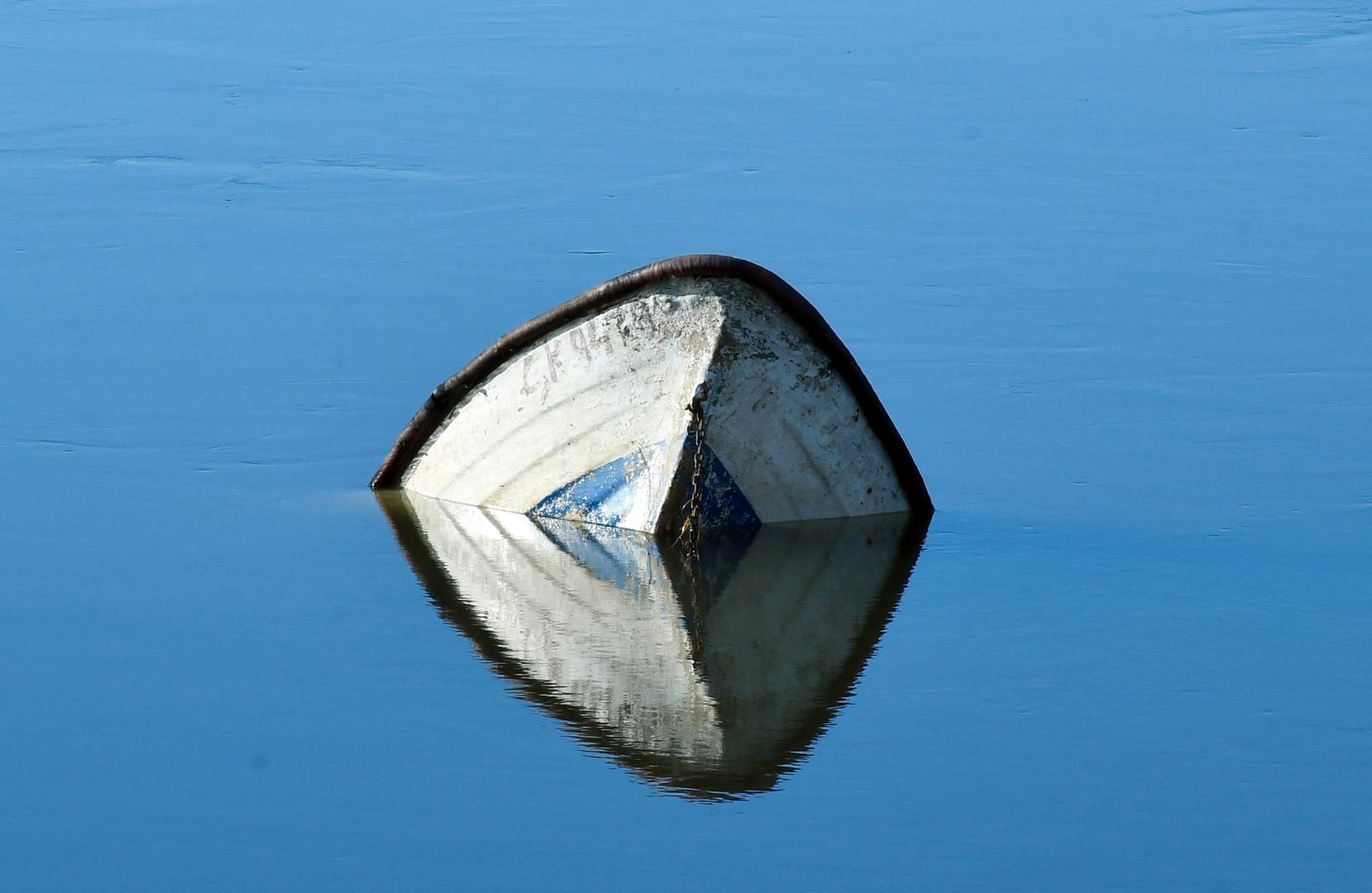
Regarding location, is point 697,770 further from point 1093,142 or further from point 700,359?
point 1093,142

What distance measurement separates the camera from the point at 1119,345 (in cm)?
896

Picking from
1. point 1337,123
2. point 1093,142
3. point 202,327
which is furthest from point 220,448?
point 1337,123

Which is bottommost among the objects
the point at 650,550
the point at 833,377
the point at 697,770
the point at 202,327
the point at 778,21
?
the point at 697,770

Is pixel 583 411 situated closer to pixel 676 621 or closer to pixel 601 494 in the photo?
pixel 601 494

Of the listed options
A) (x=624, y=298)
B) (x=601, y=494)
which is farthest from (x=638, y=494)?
(x=624, y=298)

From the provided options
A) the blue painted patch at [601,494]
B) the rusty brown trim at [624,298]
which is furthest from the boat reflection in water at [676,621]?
the rusty brown trim at [624,298]

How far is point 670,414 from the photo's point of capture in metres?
6.83

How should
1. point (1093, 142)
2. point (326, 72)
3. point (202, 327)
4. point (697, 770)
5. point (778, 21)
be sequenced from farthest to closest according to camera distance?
1. point (778, 21)
2. point (326, 72)
3. point (1093, 142)
4. point (202, 327)
5. point (697, 770)

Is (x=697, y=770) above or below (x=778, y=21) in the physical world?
below

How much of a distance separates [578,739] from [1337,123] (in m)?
8.66

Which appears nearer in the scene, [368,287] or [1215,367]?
[1215,367]

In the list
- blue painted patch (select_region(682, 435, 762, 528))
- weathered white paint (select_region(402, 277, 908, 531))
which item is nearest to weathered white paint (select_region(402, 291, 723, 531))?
weathered white paint (select_region(402, 277, 908, 531))

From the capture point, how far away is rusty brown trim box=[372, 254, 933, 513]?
21.6 ft

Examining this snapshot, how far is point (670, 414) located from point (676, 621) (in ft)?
2.65
